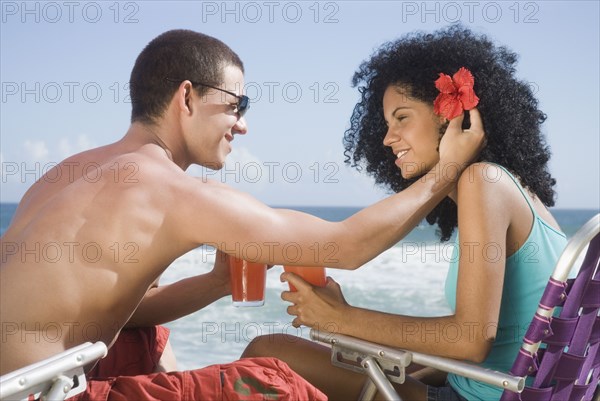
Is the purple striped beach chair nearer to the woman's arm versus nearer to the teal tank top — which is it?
the woman's arm

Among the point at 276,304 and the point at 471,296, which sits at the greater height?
the point at 471,296

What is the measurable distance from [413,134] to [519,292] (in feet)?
2.20

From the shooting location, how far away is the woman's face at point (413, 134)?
9.64 ft

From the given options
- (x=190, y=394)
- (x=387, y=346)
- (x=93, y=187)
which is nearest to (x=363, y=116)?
(x=387, y=346)

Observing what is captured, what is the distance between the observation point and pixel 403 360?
8.07 ft

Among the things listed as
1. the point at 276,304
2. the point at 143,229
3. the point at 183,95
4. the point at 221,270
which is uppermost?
the point at 183,95

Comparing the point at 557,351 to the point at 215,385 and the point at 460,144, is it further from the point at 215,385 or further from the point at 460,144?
the point at 215,385

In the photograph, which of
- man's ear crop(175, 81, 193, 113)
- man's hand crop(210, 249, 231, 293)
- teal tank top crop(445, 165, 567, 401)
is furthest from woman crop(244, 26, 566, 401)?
man's ear crop(175, 81, 193, 113)

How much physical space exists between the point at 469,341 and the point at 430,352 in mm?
145

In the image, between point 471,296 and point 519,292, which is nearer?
point 471,296

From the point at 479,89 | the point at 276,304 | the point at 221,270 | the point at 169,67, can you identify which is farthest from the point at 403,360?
the point at 276,304

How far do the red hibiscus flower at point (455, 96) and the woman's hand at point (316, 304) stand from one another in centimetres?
69

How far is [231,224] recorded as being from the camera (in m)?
2.35

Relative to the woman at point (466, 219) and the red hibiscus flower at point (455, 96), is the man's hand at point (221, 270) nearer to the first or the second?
the woman at point (466, 219)
